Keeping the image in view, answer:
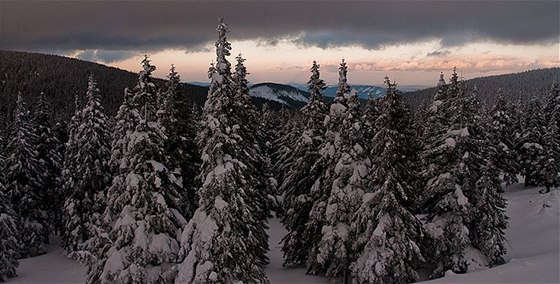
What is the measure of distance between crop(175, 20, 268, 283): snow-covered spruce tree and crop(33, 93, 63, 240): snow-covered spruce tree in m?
30.2

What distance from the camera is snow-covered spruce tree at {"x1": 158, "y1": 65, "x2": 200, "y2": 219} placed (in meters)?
25.6

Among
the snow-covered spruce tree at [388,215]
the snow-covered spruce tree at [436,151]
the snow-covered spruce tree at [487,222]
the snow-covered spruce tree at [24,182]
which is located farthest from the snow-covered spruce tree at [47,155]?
the snow-covered spruce tree at [487,222]

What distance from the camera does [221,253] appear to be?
1998 centimetres

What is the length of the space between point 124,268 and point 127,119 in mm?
7276

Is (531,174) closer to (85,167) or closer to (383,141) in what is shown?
(383,141)

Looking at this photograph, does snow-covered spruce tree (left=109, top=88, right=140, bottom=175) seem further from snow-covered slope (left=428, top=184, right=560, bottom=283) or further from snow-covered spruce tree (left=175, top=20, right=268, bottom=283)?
snow-covered slope (left=428, top=184, right=560, bottom=283)

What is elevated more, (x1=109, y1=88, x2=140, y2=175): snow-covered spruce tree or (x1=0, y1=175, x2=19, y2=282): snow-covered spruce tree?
(x1=109, y1=88, x2=140, y2=175): snow-covered spruce tree

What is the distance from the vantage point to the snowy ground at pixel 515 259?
704 inches

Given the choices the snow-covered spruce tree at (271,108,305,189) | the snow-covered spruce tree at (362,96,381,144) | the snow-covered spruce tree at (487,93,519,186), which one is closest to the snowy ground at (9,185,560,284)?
the snow-covered spruce tree at (487,93,519,186)

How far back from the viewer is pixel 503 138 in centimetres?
5781

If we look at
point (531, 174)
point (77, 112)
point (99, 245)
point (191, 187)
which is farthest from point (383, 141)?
point (531, 174)

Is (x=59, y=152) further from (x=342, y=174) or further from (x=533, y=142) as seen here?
(x=533, y=142)

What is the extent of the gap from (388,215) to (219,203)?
10.1 metres

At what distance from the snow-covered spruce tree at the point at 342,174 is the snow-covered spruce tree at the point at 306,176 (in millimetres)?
2191
